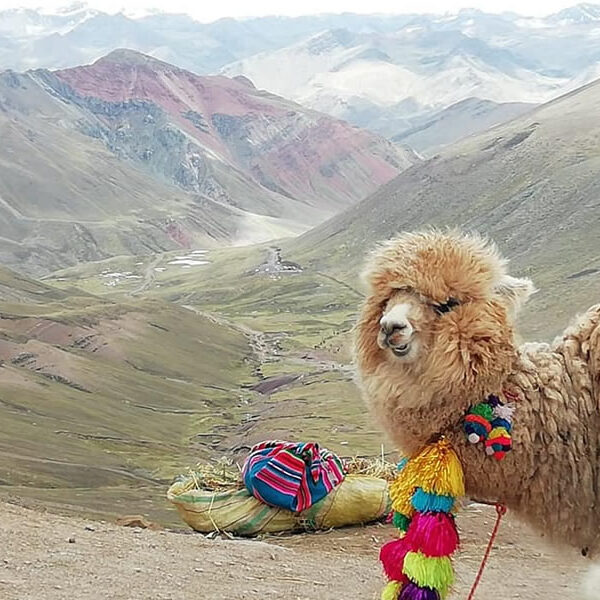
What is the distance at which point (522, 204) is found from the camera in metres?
149

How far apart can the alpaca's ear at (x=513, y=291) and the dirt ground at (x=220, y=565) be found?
184 centimetres

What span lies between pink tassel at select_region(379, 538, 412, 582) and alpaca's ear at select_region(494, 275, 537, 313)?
187 cm

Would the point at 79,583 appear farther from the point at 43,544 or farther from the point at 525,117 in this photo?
the point at 525,117

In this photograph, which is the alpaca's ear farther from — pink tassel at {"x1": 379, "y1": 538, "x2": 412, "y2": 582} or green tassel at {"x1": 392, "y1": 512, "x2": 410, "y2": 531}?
pink tassel at {"x1": 379, "y1": 538, "x2": 412, "y2": 582}

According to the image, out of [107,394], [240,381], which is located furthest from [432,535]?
[240,381]

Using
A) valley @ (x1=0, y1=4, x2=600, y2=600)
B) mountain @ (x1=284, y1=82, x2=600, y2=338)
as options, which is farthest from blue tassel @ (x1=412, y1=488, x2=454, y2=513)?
mountain @ (x1=284, y1=82, x2=600, y2=338)

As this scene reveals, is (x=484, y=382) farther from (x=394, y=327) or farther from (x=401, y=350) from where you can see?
(x=394, y=327)

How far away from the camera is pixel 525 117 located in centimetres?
19100

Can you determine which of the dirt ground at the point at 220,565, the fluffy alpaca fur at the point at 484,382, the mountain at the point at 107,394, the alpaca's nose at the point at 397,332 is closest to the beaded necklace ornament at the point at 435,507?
the fluffy alpaca fur at the point at 484,382

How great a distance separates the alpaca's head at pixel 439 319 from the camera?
707cm

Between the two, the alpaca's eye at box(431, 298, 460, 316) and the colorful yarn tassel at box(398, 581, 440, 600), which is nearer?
the colorful yarn tassel at box(398, 581, 440, 600)

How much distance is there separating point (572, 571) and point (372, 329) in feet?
18.4

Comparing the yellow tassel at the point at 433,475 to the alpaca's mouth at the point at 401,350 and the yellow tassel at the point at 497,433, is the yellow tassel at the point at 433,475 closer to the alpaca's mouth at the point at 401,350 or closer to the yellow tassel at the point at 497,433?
the yellow tassel at the point at 497,433

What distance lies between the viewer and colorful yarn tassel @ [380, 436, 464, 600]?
691 centimetres
